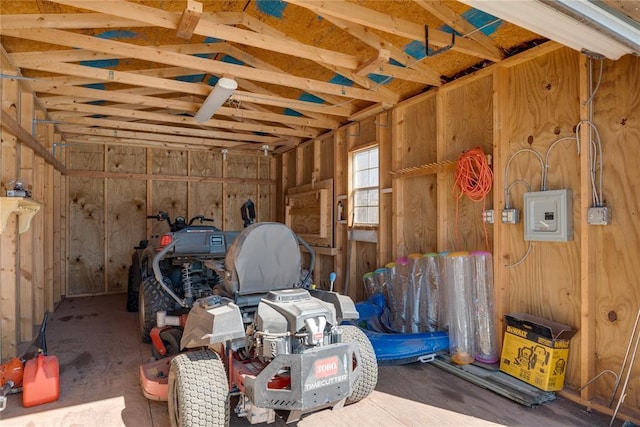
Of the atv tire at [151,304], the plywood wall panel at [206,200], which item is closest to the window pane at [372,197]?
the atv tire at [151,304]

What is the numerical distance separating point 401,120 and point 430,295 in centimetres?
208

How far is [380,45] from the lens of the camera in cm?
346

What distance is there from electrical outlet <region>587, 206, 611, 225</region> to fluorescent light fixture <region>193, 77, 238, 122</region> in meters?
3.20

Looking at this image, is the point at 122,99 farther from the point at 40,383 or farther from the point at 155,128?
the point at 40,383

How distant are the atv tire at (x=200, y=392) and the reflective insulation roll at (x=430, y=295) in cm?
233

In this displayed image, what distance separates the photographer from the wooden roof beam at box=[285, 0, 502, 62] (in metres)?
2.69

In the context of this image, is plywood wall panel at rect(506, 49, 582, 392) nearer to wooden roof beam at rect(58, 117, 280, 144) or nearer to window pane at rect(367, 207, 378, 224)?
window pane at rect(367, 207, 378, 224)

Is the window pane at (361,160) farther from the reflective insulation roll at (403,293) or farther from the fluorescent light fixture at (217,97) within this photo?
the fluorescent light fixture at (217,97)

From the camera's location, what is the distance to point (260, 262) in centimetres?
259

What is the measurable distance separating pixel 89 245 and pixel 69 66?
391 cm

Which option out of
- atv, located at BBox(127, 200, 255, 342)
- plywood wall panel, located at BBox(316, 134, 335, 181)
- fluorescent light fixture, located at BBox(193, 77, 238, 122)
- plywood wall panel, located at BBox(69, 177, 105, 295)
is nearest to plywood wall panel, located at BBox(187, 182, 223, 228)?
plywood wall panel, located at BBox(69, 177, 105, 295)

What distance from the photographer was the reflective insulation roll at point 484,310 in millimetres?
3299

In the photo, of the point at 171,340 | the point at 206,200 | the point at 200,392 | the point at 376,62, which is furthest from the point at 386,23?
the point at 206,200

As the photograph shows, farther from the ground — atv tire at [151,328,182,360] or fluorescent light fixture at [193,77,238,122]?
fluorescent light fixture at [193,77,238,122]
